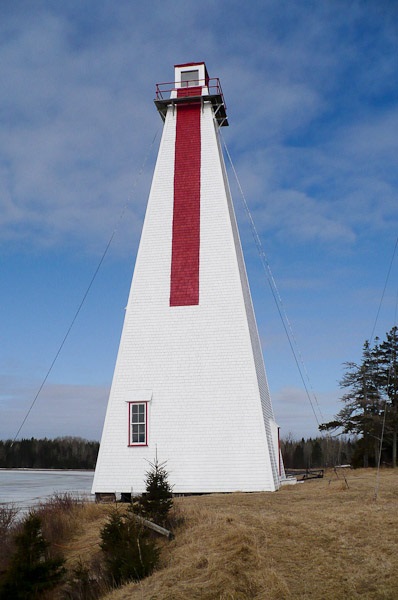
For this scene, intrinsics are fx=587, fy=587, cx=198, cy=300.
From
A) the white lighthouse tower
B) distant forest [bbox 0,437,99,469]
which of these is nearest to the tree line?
the white lighthouse tower

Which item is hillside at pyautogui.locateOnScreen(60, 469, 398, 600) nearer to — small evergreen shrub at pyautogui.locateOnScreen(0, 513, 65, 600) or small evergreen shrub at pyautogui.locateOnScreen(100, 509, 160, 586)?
small evergreen shrub at pyautogui.locateOnScreen(100, 509, 160, 586)

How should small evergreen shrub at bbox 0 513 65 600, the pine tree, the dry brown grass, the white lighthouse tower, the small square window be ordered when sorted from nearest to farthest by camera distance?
the dry brown grass
small evergreen shrub at bbox 0 513 65 600
the pine tree
the white lighthouse tower
the small square window

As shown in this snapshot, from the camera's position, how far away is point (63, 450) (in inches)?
3241

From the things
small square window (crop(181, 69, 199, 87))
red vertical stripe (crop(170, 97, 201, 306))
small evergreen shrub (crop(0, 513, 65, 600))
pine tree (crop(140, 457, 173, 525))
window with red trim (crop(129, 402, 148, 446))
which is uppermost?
small square window (crop(181, 69, 199, 87))

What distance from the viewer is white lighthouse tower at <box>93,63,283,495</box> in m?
20.2

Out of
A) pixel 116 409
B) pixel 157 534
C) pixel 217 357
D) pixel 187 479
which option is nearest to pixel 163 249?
pixel 217 357

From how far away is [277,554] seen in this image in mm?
10398

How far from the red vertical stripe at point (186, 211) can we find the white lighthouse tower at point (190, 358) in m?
0.04

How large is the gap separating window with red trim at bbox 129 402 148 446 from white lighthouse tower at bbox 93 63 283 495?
0.12 ft

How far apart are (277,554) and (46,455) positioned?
74070mm

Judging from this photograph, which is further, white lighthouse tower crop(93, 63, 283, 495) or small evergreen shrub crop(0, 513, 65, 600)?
white lighthouse tower crop(93, 63, 283, 495)

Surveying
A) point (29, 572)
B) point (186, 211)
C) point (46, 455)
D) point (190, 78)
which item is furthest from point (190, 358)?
point (46, 455)

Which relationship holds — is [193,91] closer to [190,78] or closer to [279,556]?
[190,78]

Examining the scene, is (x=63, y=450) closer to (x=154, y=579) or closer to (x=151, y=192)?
(x=151, y=192)
